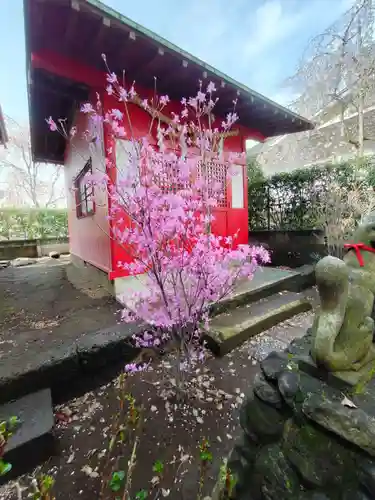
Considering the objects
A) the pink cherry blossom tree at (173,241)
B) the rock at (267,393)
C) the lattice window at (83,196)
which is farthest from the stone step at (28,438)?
the lattice window at (83,196)

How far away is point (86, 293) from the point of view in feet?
13.2

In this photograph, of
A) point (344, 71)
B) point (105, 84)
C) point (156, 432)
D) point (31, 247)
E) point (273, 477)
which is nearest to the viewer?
point (273, 477)

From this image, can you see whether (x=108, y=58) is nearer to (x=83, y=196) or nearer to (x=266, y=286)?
(x=83, y=196)

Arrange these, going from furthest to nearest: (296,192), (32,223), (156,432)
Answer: (32,223) → (296,192) → (156,432)

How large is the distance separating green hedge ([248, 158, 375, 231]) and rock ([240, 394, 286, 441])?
5.40m

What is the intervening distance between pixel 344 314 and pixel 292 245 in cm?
552

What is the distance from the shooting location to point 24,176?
16.3 meters

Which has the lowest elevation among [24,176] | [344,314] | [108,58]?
[344,314]

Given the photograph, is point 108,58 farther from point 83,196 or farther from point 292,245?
point 292,245

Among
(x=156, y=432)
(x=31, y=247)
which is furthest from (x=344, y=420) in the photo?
(x=31, y=247)

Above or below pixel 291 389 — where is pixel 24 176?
above

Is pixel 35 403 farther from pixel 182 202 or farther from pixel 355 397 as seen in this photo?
pixel 355 397

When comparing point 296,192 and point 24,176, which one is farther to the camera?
point 24,176

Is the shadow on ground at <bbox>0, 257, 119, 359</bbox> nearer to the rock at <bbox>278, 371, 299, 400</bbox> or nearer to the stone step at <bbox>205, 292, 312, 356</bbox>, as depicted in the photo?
the stone step at <bbox>205, 292, 312, 356</bbox>
